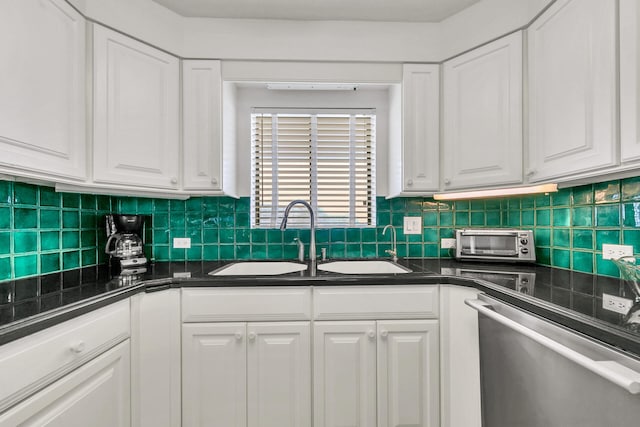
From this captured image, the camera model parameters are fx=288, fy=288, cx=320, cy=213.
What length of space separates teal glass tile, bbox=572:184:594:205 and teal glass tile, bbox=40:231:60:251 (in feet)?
8.77

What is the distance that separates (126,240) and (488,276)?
6.23 feet

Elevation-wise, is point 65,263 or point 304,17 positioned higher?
point 304,17

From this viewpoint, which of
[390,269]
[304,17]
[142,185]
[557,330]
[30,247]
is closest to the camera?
[557,330]

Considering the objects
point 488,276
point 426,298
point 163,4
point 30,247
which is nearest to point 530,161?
point 488,276

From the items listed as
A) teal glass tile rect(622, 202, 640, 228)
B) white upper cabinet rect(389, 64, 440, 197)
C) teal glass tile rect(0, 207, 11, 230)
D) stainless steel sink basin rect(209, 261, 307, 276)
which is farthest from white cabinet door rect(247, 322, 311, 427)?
teal glass tile rect(622, 202, 640, 228)

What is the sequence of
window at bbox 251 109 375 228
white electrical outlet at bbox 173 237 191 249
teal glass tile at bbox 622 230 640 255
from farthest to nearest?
window at bbox 251 109 375 228 → white electrical outlet at bbox 173 237 191 249 → teal glass tile at bbox 622 230 640 255

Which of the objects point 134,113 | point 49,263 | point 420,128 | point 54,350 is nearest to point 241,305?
point 54,350

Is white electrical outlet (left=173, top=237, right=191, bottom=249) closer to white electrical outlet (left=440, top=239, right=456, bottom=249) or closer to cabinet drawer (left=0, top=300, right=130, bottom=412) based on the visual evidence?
cabinet drawer (left=0, top=300, right=130, bottom=412)

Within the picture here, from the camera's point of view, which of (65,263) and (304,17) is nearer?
(65,263)

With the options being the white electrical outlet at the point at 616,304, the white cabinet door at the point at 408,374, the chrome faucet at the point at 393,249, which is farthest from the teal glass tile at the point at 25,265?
the white electrical outlet at the point at 616,304

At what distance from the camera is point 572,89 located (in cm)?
119

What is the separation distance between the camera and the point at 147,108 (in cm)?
Result: 151

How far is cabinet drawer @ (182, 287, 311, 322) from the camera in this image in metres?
1.36

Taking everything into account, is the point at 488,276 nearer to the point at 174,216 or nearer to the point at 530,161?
the point at 530,161
